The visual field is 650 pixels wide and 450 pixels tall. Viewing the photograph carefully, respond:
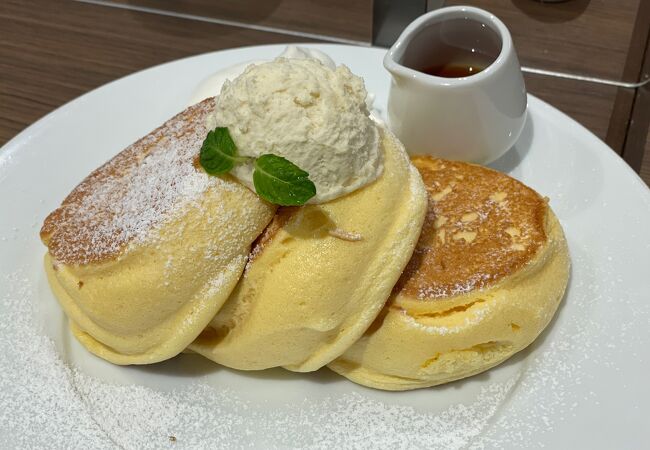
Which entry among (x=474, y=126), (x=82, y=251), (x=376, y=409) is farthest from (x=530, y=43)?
(x=82, y=251)

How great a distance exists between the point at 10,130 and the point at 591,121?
6.05ft

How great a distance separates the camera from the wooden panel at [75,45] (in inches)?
91.2

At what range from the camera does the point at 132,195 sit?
4.12ft

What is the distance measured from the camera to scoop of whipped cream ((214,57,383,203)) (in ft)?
3.61

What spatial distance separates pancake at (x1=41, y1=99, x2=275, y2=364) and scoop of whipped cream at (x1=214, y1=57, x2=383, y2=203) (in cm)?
8

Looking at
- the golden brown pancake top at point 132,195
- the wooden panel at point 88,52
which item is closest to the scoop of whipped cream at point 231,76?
the golden brown pancake top at point 132,195

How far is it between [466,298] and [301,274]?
1.00 ft

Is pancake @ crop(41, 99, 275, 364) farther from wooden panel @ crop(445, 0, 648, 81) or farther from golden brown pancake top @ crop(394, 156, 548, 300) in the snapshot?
wooden panel @ crop(445, 0, 648, 81)

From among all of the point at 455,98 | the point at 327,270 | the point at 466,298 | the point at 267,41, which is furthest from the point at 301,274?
the point at 267,41

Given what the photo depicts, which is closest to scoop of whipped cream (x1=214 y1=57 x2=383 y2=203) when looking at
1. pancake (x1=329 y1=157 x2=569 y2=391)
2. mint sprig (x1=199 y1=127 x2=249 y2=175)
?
mint sprig (x1=199 y1=127 x2=249 y2=175)

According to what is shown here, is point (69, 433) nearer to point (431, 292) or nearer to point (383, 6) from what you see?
point (431, 292)

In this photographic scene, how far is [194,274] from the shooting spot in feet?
3.77

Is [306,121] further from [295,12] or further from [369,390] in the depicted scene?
[295,12]

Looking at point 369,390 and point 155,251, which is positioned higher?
point 155,251
